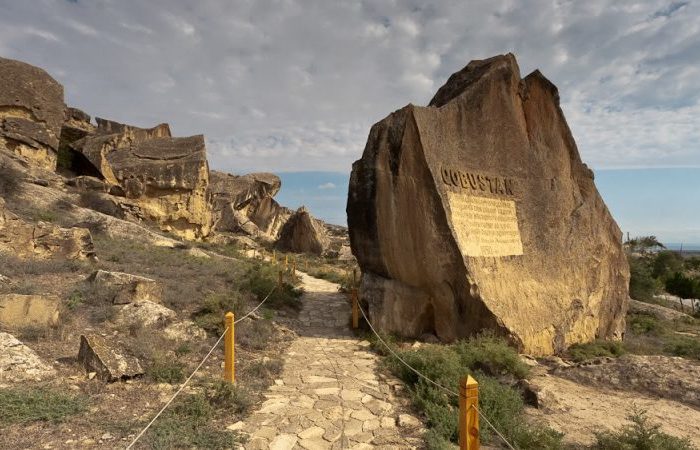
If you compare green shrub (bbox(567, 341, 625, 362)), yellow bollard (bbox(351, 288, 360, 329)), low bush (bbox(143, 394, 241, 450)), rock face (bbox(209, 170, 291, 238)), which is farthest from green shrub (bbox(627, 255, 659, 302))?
rock face (bbox(209, 170, 291, 238))

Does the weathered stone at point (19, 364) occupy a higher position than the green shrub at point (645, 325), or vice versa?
the weathered stone at point (19, 364)

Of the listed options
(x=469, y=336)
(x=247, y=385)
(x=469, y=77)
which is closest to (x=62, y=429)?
(x=247, y=385)

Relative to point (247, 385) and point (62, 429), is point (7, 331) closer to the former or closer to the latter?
point (62, 429)

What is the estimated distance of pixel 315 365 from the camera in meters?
6.85

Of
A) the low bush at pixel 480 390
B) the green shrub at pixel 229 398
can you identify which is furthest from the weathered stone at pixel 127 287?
the low bush at pixel 480 390

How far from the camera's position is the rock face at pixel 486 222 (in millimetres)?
7746

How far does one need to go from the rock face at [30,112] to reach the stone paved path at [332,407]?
22.0 metres

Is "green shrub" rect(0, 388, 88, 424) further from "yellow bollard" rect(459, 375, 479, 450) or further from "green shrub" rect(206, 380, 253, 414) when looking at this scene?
"yellow bollard" rect(459, 375, 479, 450)

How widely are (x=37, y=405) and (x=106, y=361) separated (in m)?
1.01

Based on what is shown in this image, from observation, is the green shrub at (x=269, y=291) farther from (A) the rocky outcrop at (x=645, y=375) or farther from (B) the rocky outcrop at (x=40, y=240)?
(A) the rocky outcrop at (x=645, y=375)

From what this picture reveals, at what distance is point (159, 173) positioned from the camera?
24891 millimetres

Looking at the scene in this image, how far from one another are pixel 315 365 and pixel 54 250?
27.2ft

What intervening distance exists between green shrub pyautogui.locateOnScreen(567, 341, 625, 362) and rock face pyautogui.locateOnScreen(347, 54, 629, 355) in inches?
10.6

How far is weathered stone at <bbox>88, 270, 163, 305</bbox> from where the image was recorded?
7.47 metres
